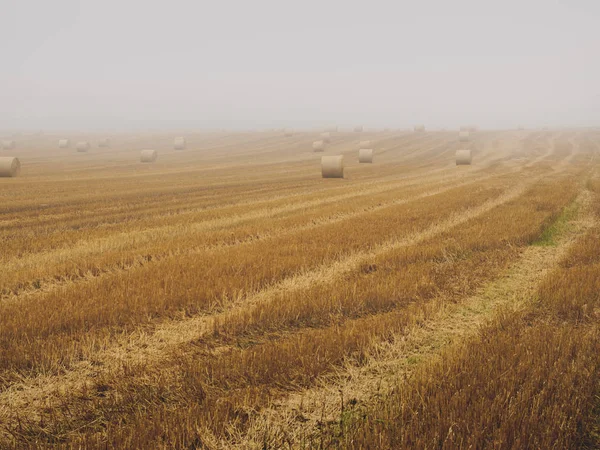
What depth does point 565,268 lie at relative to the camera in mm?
7059

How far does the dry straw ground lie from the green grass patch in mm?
97

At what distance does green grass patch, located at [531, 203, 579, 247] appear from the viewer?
9.09 m

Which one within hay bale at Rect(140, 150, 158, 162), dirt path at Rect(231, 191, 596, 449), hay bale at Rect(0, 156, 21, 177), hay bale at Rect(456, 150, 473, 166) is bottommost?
dirt path at Rect(231, 191, 596, 449)

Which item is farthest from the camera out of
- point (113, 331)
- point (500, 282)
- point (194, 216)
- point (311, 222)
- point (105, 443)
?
point (194, 216)

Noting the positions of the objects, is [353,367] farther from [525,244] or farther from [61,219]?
[61,219]

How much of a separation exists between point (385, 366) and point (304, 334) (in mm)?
977

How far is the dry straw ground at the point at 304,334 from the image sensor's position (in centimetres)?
294

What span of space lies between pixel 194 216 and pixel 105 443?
1029 centimetres

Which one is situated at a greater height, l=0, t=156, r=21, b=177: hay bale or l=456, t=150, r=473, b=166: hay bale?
l=0, t=156, r=21, b=177: hay bale

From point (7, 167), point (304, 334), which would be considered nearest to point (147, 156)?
point (7, 167)

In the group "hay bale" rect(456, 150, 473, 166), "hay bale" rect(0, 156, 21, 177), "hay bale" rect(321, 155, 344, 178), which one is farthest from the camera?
"hay bale" rect(456, 150, 473, 166)

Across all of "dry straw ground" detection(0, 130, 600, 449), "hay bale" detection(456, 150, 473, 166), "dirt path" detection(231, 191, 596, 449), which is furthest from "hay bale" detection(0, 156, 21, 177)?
"hay bale" detection(456, 150, 473, 166)

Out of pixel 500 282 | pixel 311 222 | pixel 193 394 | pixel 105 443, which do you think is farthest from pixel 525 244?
pixel 105 443

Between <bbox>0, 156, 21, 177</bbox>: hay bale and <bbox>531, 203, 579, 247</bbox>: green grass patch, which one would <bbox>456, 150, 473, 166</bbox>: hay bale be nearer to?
<bbox>531, 203, 579, 247</bbox>: green grass patch
